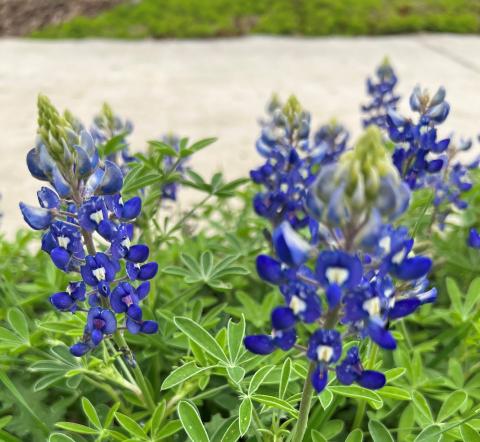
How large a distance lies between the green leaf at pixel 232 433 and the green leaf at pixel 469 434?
449 millimetres

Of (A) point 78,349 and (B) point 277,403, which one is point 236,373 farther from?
(A) point 78,349

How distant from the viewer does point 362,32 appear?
23.6ft

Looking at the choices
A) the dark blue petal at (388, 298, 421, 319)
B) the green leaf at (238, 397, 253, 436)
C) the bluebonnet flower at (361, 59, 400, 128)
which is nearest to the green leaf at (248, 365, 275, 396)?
the green leaf at (238, 397, 253, 436)

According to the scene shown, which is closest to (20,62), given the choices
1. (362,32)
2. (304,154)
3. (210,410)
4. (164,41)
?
(164,41)

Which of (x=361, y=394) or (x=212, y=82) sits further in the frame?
(x=212, y=82)

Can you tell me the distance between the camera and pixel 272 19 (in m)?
7.36

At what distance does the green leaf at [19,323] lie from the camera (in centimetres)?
151

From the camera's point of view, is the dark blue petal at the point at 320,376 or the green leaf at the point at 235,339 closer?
the dark blue petal at the point at 320,376

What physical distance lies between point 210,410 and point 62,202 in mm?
747

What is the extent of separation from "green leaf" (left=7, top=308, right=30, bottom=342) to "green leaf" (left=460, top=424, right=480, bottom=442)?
102cm

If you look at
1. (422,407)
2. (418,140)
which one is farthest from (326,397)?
(418,140)

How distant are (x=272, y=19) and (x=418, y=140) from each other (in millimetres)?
6169

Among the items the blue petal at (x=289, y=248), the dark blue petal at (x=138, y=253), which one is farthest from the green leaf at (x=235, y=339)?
the blue petal at (x=289, y=248)

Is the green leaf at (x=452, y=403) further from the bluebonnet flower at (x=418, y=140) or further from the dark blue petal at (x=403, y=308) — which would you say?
the bluebonnet flower at (x=418, y=140)
